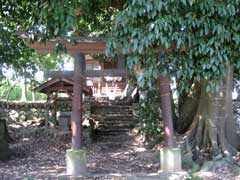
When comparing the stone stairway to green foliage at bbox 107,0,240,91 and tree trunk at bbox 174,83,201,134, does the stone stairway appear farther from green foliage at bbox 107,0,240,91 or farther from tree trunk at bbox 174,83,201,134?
green foliage at bbox 107,0,240,91

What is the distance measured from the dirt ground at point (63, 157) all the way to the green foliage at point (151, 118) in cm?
48

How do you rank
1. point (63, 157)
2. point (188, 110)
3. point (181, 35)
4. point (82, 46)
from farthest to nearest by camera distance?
1. point (188, 110)
2. point (63, 157)
3. point (82, 46)
4. point (181, 35)

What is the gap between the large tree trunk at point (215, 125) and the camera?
31.7 feet

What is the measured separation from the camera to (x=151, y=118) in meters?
11.6

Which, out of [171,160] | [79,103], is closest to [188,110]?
[171,160]

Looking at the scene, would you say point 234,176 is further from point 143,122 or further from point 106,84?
point 106,84

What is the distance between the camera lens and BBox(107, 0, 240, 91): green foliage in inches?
197

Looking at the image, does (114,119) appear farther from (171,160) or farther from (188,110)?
(171,160)

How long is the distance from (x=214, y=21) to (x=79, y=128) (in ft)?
12.7

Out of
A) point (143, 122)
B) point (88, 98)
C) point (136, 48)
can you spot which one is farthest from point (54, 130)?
point (136, 48)

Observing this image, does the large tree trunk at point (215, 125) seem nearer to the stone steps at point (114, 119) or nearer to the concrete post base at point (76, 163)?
the concrete post base at point (76, 163)

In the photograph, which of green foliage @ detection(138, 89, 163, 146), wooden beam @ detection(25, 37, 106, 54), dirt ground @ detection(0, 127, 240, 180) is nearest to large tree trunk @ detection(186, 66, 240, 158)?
dirt ground @ detection(0, 127, 240, 180)

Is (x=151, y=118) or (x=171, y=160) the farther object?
(x=151, y=118)

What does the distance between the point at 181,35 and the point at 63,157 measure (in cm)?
650
